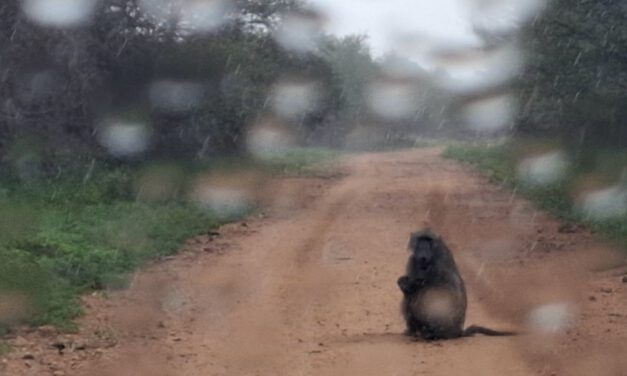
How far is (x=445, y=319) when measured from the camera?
9.25 meters

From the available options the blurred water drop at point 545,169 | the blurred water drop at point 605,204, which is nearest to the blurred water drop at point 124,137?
the blurred water drop at point 545,169

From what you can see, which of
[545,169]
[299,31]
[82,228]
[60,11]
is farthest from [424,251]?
[299,31]

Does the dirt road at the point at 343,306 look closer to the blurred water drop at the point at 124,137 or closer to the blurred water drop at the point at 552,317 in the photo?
the blurred water drop at the point at 552,317

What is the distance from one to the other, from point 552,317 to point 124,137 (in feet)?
50.9

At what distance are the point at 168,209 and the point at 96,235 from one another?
396 centimetres

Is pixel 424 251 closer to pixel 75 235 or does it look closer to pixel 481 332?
pixel 481 332

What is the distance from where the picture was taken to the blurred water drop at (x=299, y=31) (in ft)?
105

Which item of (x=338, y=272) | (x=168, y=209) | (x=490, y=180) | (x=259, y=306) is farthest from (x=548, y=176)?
(x=259, y=306)

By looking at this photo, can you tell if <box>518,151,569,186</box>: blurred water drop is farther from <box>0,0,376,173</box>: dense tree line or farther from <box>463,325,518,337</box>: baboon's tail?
<box>463,325,518,337</box>: baboon's tail

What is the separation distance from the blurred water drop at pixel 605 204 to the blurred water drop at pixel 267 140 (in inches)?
459

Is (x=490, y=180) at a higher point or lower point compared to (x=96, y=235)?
higher

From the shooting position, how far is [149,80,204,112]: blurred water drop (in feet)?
84.0

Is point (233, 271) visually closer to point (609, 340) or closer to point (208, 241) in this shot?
point (208, 241)

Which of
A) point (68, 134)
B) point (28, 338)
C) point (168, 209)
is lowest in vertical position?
point (28, 338)
